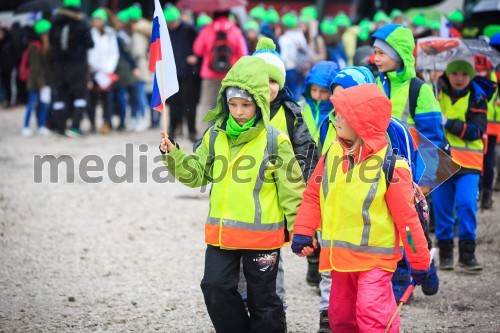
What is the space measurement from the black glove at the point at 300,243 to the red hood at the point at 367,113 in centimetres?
62

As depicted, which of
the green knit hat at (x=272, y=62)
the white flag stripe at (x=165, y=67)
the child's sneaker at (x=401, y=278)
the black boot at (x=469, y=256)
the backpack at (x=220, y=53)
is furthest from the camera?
the backpack at (x=220, y=53)

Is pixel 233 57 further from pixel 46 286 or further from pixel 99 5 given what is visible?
pixel 99 5

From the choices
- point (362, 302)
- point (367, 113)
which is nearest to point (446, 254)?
point (362, 302)

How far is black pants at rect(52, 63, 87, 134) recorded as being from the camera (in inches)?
573

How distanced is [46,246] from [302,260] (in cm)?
260

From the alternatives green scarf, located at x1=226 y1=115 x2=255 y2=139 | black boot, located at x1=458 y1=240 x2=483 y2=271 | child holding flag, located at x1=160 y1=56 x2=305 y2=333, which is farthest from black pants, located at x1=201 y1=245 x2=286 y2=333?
black boot, located at x1=458 y1=240 x2=483 y2=271

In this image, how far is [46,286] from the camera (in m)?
6.81

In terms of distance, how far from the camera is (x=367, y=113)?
4520 millimetres

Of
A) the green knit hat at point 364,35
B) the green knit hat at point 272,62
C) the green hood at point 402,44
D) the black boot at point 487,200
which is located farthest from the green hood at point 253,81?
the green knit hat at point 364,35

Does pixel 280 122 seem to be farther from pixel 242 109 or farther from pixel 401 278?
pixel 401 278

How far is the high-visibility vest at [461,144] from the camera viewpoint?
286 inches

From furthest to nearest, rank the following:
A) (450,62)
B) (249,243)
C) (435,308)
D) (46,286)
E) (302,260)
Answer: (302,260)
(450,62)
(46,286)
(435,308)
(249,243)

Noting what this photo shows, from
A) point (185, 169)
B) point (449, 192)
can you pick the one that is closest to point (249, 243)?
point (185, 169)

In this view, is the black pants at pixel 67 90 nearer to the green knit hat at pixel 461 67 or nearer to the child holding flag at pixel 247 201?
the green knit hat at pixel 461 67
